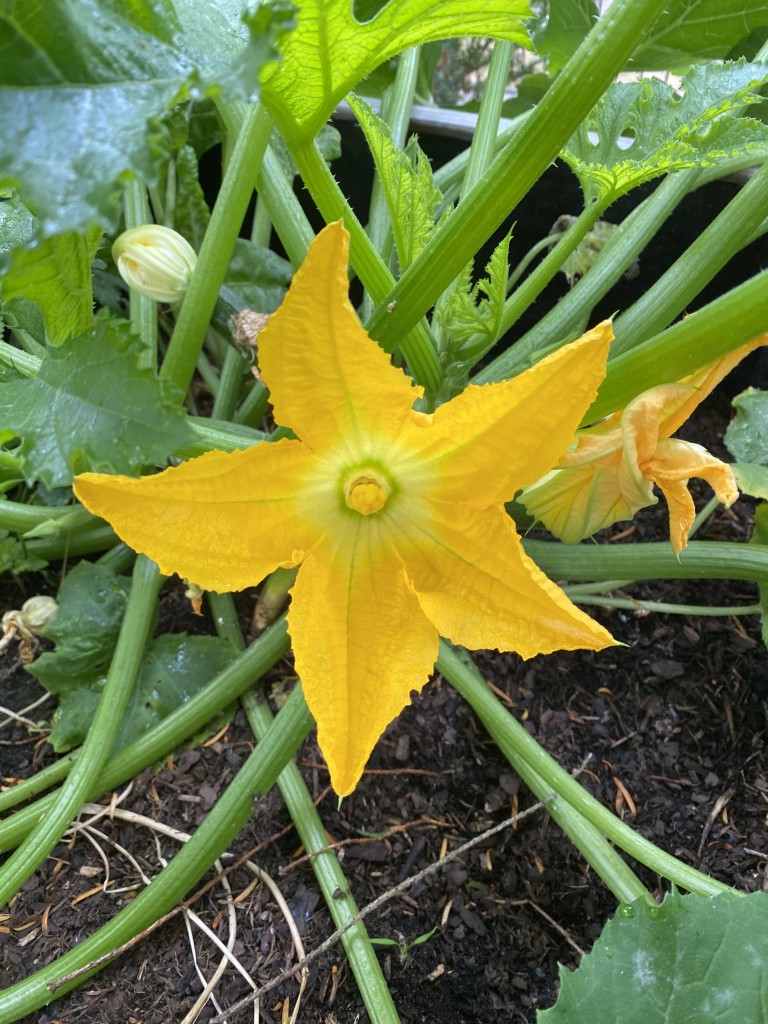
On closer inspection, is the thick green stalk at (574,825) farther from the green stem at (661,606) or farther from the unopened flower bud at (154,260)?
the unopened flower bud at (154,260)

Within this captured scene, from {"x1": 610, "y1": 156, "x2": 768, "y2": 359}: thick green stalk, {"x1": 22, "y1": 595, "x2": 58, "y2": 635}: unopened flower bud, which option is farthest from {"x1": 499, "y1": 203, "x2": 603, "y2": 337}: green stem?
{"x1": 22, "y1": 595, "x2": 58, "y2": 635}: unopened flower bud

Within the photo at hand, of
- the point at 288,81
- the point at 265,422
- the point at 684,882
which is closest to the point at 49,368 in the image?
the point at 288,81

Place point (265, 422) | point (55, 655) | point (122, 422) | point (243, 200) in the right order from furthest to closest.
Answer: point (265, 422)
point (55, 655)
point (243, 200)
point (122, 422)

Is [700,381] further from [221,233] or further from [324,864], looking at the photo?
[324,864]

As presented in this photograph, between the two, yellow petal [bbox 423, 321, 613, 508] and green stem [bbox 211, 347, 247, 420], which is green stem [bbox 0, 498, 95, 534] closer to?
green stem [bbox 211, 347, 247, 420]

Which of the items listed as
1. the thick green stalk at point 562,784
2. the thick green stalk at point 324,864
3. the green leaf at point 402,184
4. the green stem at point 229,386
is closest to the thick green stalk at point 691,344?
the green leaf at point 402,184

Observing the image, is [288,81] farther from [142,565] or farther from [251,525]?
[142,565]
